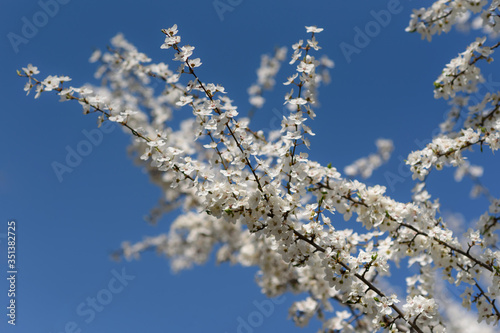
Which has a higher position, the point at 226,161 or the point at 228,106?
the point at 228,106

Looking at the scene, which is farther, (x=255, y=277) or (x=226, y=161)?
(x=255, y=277)

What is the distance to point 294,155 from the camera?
294 centimetres

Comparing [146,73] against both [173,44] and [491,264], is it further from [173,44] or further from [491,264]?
[491,264]

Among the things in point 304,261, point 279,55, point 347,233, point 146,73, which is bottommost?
point 304,261

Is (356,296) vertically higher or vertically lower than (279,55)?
lower

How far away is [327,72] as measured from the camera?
309 inches

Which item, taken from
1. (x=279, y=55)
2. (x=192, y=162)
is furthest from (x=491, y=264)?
(x=279, y=55)

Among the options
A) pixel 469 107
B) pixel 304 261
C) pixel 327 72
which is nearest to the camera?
pixel 304 261

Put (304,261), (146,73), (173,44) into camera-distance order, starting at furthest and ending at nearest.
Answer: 1. (146,73)
2. (304,261)
3. (173,44)

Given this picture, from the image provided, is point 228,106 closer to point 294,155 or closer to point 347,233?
point 294,155

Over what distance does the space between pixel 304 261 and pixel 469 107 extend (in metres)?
2.64

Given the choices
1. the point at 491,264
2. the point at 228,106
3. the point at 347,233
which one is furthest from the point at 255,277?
the point at 228,106

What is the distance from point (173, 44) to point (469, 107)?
10.7ft

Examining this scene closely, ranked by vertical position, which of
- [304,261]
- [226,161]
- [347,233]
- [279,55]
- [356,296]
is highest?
[279,55]
